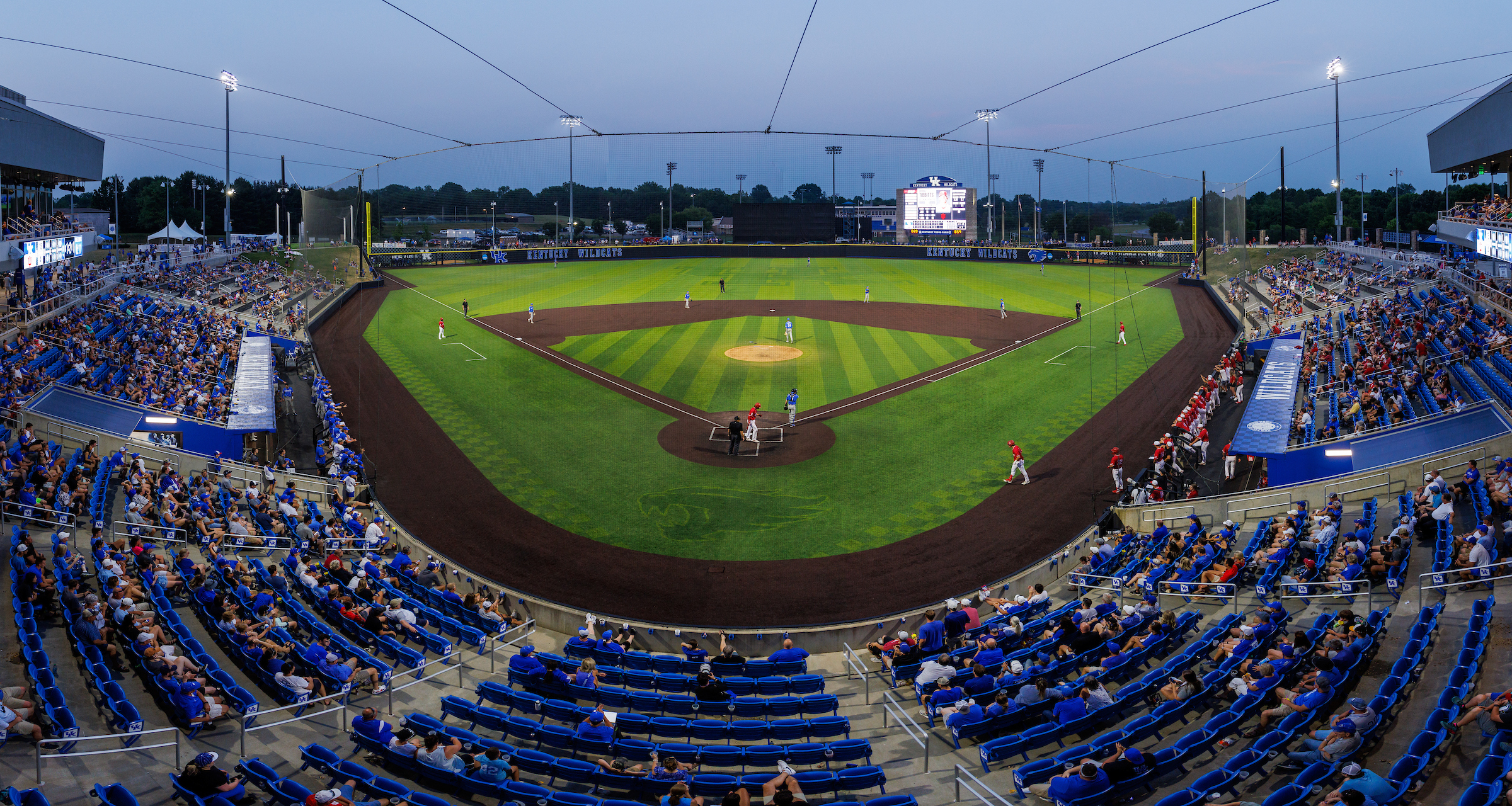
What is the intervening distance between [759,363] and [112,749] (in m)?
31.9

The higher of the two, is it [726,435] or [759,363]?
[759,363]

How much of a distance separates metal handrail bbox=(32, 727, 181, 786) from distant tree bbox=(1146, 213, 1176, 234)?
3880cm

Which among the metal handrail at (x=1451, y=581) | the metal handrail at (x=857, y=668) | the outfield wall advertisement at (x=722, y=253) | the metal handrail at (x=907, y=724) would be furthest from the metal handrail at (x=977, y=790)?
the outfield wall advertisement at (x=722, y=253)

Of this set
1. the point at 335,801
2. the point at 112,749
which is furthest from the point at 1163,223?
the point at 112,749

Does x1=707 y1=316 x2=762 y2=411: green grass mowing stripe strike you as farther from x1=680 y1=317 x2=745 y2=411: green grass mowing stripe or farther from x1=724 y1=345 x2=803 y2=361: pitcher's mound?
x1=724 y1=345 x2=803 y2=361: pitcher's mound

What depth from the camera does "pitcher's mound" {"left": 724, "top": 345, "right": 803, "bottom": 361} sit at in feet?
136

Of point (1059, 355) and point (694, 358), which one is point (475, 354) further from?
point (1059, 355)

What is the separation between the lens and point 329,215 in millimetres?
44156

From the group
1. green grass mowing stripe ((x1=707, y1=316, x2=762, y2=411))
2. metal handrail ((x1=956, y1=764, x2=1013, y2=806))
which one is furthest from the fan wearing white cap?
green grass mowing stripe ((x1=707, y1=316, x2=762, y2=411))

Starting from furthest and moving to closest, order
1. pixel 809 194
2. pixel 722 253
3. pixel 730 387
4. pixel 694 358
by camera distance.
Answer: pixel 809 194
pixel 722 253
pixel 694 358
pixel 730 387

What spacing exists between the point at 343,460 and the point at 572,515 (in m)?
6.84

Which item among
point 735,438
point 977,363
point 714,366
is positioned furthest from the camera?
point 977,363

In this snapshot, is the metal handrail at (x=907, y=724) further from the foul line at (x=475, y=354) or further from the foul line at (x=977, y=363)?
the foul line at (x=475, y=354)

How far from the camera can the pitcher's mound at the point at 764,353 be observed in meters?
41.6
